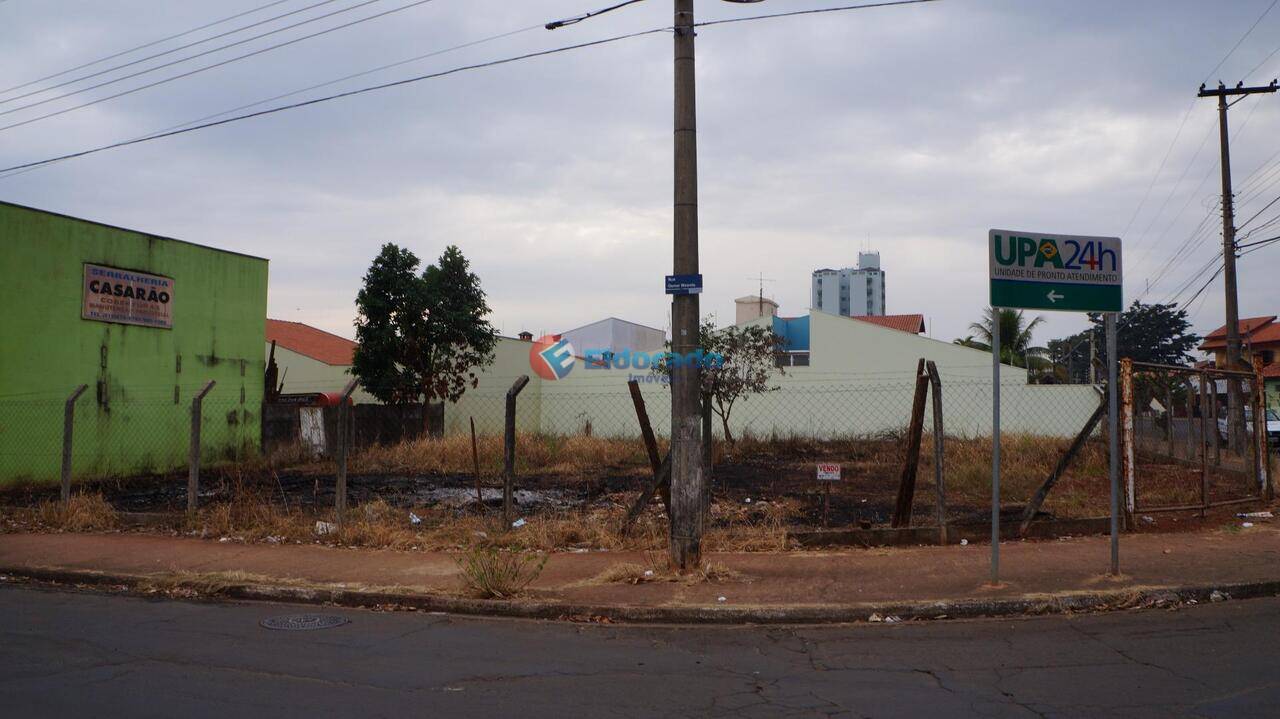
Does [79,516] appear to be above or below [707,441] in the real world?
below

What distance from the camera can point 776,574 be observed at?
333 inches

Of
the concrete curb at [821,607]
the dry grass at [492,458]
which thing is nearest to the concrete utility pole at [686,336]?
the concrete curb at [821,607]

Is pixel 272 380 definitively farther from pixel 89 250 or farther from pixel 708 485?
pixel 708 485

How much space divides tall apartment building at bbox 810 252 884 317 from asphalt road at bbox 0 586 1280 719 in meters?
136

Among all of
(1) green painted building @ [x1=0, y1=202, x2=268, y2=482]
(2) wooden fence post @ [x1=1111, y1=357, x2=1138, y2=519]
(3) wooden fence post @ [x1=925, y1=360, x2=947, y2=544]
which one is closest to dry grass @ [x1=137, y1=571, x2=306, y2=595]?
(3) wooden fence post @ [x1=925, y1=360, x2=947, y2=544]

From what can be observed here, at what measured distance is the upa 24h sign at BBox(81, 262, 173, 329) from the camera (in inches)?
752

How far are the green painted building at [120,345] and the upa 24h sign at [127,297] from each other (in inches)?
0.8

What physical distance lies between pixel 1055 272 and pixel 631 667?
4930 millimetres

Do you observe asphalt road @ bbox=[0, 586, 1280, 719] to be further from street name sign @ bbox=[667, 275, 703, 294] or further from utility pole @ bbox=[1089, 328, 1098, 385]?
utility pole @ bbox=[1089, 328, 1098, 385]

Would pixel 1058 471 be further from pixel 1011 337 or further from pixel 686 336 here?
pixel 1011 337

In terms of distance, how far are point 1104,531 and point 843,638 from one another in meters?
5.04

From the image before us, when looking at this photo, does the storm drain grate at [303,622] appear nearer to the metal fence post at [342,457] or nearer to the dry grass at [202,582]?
the dry grass at [202,582]

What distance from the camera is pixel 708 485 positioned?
995cm

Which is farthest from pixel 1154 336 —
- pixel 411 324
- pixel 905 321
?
pixel 411 324
